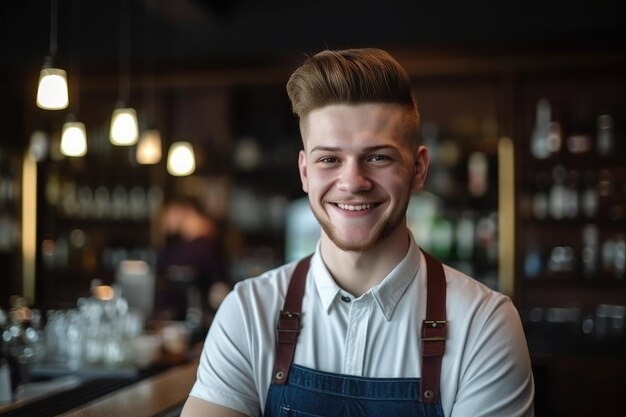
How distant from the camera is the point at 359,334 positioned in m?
2.04

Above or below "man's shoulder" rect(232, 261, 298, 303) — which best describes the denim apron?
below

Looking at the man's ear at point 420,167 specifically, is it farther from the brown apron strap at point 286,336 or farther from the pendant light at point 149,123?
the pendant light at point 149,123

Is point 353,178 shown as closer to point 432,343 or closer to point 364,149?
point 364,149

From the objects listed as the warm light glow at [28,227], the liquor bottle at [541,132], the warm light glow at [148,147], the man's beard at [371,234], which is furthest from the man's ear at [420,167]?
the warm light glow at [28,227]

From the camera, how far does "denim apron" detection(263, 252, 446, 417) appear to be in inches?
77.8

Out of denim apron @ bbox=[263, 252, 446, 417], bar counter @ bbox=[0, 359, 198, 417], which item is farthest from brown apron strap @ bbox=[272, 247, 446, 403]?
bar counter @ bbox=[0, 359, 198, 417]

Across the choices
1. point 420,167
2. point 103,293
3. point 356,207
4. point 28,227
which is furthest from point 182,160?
point 356,207

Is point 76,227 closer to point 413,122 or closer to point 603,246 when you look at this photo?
point 603,246

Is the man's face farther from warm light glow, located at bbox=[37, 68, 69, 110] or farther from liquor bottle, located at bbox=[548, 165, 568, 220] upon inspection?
liquor bottle, located at bbox=[548, 165, 568, 220]

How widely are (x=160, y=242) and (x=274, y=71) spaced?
66.7 inches

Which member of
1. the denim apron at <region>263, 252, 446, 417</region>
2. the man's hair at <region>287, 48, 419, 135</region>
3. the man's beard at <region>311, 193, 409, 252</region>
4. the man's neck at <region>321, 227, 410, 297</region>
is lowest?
the denim apron at <region>263, 252, 446, 417</region>

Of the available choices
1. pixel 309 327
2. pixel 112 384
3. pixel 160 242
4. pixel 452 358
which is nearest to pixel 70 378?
pixel 112 384

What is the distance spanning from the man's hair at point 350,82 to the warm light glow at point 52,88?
2.47m

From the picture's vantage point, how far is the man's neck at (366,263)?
A: 6.81ft
